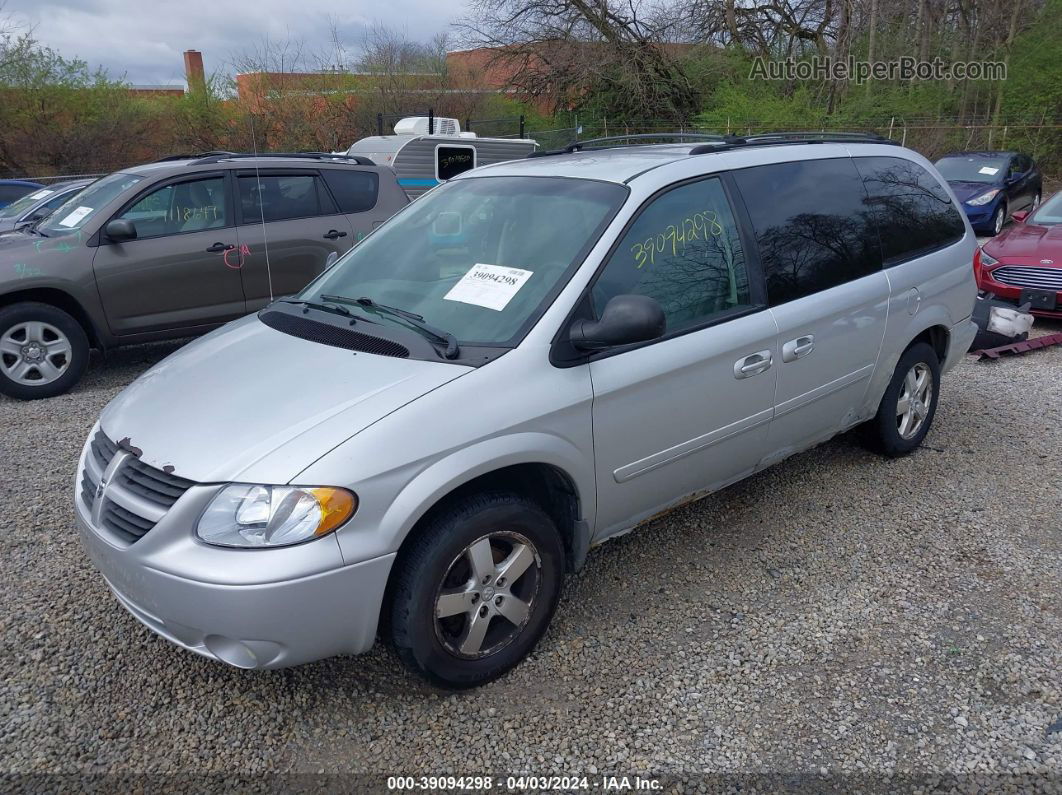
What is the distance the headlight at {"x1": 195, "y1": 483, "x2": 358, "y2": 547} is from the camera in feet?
8.04

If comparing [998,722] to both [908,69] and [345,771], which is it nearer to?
[345,771]

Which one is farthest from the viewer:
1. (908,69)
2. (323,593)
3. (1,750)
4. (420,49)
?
(420,49)

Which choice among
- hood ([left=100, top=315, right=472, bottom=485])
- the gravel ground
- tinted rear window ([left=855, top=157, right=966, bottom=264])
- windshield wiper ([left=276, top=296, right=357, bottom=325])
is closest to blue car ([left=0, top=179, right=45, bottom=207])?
the gravel ground

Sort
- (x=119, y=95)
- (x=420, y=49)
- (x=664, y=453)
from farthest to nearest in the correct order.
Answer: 1. (x=420, y=49)
2. (x=119, y=95)
3. (x=664, y=453)

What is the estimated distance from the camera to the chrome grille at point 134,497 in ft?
8.51

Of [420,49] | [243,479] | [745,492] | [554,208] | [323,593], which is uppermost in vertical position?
[420,49]

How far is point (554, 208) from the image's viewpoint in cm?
345

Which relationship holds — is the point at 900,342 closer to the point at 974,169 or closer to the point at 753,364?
the point at 753,364

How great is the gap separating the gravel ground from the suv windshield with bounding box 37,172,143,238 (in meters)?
3.21

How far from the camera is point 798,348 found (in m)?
3.75

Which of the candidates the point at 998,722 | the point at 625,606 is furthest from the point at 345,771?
the point at 998,722

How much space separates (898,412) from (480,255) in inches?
109

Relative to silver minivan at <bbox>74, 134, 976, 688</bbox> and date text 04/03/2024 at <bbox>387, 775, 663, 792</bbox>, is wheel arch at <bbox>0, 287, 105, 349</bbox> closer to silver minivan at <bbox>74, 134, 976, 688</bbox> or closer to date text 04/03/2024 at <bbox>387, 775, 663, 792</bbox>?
silver minivan at <bbox>74, 134, 976, 688</bbox>

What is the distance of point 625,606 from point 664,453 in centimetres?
70
